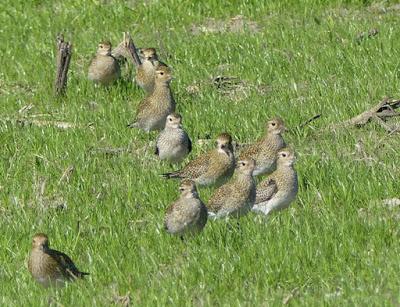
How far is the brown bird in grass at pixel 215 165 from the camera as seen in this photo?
13195 mm

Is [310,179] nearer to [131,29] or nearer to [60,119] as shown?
[60,119]

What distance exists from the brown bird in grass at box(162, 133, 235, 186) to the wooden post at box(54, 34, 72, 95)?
488cm

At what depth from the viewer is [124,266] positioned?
412 inches

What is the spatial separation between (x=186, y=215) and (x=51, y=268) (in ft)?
4.72

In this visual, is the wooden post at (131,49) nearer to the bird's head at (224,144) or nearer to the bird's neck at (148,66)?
the bird's neck at (148,66)

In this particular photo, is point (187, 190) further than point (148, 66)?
No

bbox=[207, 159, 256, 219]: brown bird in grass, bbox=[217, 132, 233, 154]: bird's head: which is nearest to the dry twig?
bbox=[217, 132, 233, 154]: bird's head

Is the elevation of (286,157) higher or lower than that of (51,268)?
lower

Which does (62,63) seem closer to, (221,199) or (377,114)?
(377,114)

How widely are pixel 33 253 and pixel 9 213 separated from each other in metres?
2.37

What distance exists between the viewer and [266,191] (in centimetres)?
1202

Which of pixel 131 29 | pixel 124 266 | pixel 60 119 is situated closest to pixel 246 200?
pixel 124 266

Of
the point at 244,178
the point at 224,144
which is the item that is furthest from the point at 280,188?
the point at 224,144

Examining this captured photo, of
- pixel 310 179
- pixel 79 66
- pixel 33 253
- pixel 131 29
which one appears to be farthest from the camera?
pixel 131 29
